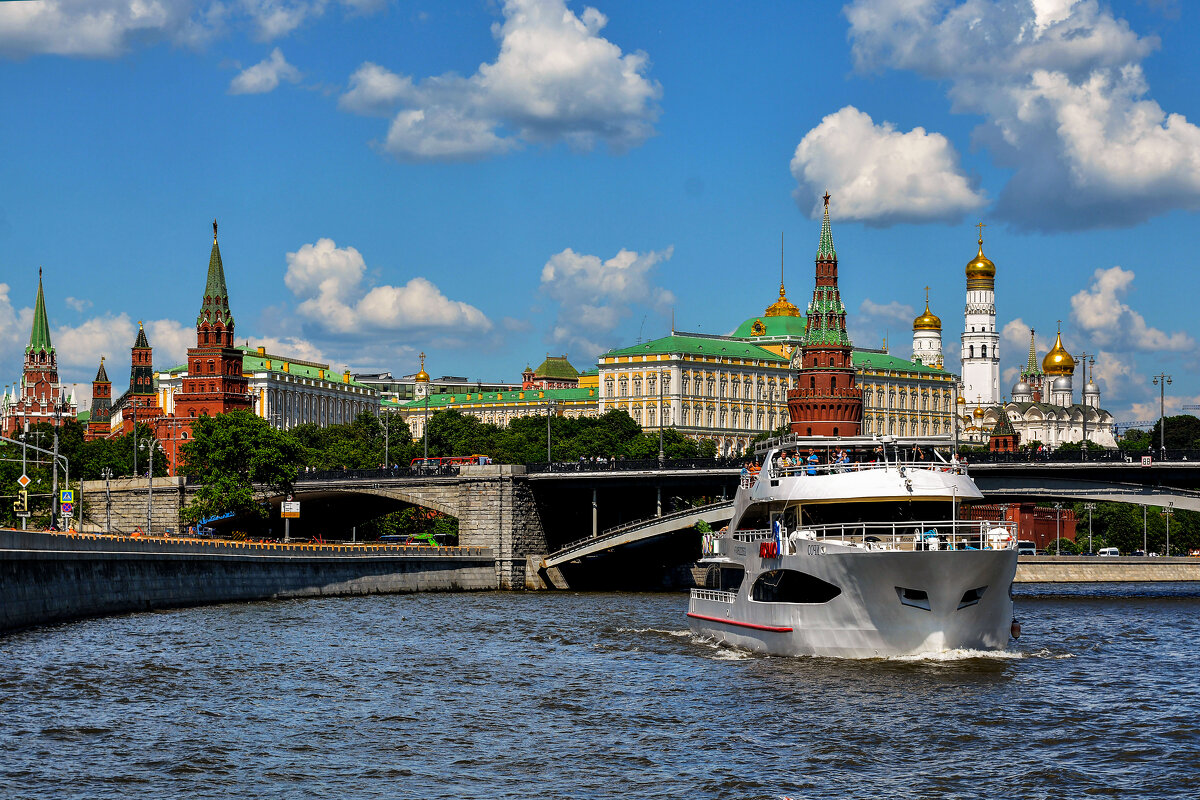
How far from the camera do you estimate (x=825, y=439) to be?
60281mm

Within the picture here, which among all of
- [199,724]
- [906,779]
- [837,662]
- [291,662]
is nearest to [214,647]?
[291,662]

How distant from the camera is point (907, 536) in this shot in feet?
175

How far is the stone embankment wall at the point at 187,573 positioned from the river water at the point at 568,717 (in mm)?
2171

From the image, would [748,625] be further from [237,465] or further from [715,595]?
[237,465]

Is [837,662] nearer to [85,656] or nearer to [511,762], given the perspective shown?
[511,762]

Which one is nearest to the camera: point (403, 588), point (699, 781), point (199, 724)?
point (699, 781)

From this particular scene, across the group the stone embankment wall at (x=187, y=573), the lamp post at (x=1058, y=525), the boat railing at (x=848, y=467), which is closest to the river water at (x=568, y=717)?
the stone embankment wall at (x=187, y=573)

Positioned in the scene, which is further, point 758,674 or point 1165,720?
point 758,674

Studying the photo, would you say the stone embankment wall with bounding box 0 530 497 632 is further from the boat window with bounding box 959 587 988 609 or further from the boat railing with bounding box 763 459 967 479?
the boat window with bounding box 959 587 988 609

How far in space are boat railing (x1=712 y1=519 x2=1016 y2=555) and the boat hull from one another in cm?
76

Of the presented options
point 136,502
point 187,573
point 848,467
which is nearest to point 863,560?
point 848,467

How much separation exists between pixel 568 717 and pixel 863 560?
11.1 metres

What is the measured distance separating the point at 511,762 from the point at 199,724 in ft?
33.0

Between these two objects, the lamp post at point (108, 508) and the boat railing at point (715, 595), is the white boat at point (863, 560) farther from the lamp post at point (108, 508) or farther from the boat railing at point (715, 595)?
the lamp post at point (108, 508)
